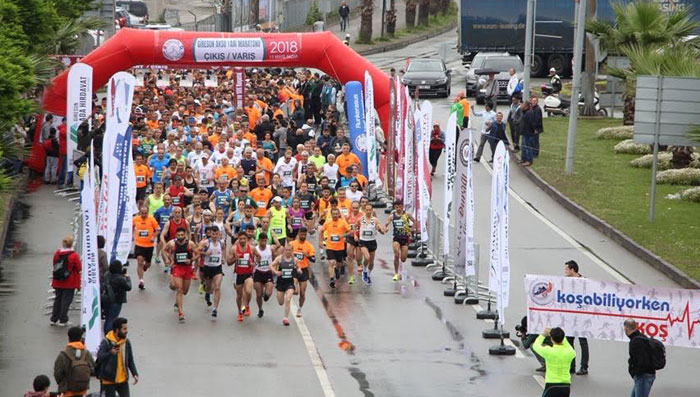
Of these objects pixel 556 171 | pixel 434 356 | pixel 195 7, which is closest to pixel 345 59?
pixel 556 171

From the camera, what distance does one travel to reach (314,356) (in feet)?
69.7

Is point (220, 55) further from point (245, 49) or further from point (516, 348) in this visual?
point (516, 348)

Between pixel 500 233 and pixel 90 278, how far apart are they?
640 centimetres

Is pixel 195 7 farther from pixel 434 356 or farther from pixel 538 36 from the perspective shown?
pixel 434 356

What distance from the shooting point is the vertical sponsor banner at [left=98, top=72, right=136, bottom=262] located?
23.1 metres

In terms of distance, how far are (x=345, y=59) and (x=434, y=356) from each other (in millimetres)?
16438

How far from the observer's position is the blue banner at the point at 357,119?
114 ft

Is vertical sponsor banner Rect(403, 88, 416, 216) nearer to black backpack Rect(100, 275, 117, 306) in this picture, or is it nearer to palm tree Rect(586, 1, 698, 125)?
black backpack Rect(100, 275, 117, 306)

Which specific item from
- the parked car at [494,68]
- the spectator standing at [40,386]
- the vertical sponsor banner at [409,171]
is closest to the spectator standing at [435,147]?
the vertical sponsor banner at [409,171]

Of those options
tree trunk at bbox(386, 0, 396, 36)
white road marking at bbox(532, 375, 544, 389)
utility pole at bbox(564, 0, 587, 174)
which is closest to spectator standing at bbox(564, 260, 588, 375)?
white road marking at bbox(532, 375, 544, 389)

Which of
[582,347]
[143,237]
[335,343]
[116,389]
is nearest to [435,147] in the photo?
[143,237]

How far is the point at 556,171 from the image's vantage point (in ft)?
123

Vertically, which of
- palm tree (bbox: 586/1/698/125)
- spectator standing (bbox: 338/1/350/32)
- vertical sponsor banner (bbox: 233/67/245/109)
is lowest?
vertical sponsor banner (bbox: 233/67/245/109)

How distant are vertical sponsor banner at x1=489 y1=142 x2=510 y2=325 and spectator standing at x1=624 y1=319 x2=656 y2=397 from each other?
12.4 feet
